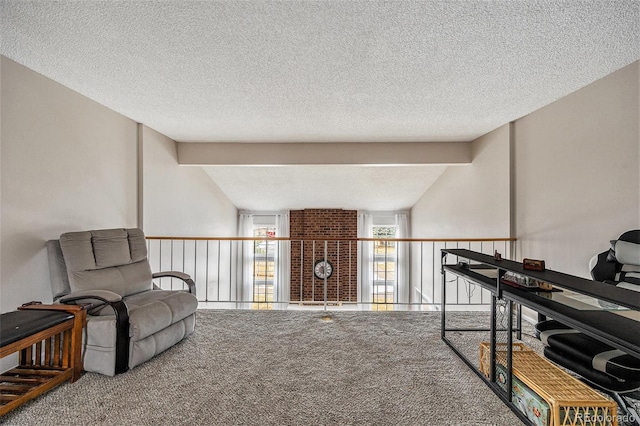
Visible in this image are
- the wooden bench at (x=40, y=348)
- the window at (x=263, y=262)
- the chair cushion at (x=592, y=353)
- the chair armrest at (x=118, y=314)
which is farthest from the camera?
the window at (x=263, y=262)

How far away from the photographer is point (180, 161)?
15.1 feet

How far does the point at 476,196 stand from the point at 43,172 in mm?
5046

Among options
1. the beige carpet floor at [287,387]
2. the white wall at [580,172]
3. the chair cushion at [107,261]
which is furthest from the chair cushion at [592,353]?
the chair cushion at [107,261]

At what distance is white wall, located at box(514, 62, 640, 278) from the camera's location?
7.73 ft

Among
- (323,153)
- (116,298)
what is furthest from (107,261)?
(323,153)

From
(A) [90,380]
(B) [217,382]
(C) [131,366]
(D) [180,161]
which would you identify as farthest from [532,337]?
(D) [180,161]

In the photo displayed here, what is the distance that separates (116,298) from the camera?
2.22m

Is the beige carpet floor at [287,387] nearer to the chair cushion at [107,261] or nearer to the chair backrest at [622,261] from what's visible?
the chair cushion at [107,261]

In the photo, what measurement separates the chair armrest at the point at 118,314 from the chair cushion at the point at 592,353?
2.79 meters

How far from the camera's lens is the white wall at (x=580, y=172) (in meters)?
2.36

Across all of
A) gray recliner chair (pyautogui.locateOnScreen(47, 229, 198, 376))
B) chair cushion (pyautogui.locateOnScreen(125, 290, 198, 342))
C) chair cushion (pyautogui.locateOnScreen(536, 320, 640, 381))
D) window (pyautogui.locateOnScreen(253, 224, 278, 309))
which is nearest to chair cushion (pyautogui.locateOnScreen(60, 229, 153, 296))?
gray recliner chair (pyautogui.locateOnScreen(47, 229, 198, 376))

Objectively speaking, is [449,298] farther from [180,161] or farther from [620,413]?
[180,161]

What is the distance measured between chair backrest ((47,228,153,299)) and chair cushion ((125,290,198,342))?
170 millimetres

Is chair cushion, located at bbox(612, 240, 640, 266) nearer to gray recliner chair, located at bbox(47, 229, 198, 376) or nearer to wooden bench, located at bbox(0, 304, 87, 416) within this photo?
gray recliner chair, located at bbox(47, 229, 198, 376)
